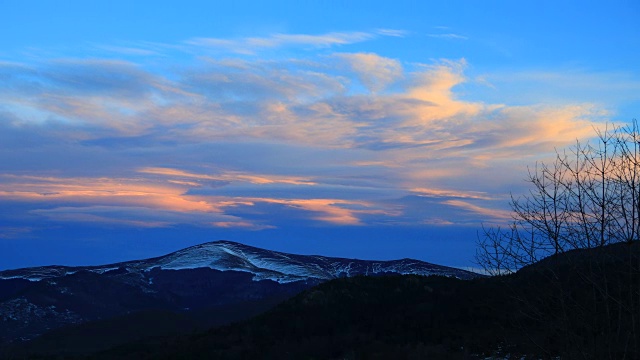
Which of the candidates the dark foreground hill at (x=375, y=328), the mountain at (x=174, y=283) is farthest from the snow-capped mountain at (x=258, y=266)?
the dark foreground hill at (x=375, y=328)

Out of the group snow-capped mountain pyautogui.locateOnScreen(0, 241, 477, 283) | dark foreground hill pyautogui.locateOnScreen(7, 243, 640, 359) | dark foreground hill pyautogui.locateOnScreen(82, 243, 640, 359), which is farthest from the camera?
snow-capped mountain pyautogui.locateOnScreen(0, 241, 477, 283)

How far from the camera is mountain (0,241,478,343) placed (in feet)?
346

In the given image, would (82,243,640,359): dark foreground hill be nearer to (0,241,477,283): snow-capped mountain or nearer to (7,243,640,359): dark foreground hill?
(7,243,640,359): dark foreground hill

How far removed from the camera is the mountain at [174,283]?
105438mm

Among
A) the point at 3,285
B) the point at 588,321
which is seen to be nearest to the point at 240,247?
the point at 3,285

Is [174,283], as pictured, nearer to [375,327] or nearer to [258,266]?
[258,266]

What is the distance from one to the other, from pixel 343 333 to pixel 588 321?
40.0m

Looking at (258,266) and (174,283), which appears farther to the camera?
(258,266)

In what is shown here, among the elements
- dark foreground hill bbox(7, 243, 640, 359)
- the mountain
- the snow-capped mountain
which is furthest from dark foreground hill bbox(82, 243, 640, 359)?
the snow-capped mountain

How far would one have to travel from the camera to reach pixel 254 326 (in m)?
54.2

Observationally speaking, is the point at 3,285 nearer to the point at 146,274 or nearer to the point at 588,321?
the point at 146,274

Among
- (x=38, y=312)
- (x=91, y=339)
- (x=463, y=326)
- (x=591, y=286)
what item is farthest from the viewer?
(x=38, y=312)

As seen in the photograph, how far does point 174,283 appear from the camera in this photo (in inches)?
5655

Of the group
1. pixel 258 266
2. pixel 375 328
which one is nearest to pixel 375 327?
pixel 375 328
